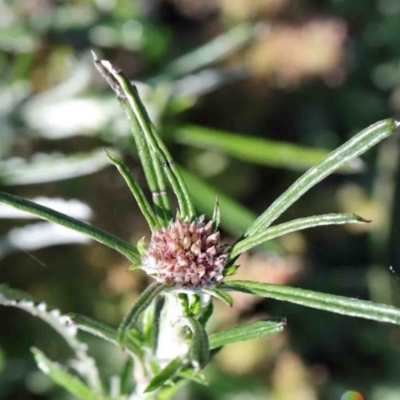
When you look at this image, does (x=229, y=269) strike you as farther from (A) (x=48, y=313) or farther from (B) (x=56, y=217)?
(A) (x=48, y=313)

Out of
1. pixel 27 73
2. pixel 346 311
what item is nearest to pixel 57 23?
pixel 27 73

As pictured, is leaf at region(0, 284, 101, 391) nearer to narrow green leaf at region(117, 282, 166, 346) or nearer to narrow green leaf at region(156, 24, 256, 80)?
narrow green leaf at region(117, 282, 166, 346)

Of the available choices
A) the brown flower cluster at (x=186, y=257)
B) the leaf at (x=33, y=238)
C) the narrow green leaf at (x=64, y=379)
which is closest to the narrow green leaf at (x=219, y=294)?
the brown flower cluster at (x=186, y=257)

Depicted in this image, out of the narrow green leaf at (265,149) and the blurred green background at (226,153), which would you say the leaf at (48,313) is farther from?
the narrow green leaf at (265,149)

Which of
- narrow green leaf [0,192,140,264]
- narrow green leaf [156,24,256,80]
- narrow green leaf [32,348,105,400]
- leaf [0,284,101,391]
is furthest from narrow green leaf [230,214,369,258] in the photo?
narrow green leaf [156,24,256,80]

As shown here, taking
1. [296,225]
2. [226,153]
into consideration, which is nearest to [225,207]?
[226,153]

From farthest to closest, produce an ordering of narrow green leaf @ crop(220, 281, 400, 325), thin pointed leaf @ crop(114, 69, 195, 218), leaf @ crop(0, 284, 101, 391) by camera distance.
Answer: leaf @ crop(0, 284, 101, 391)
thin pointed leaf @ crop(114, 69, 195, 218)
narrow green leaf @ crop(220, 281, 400, 325)

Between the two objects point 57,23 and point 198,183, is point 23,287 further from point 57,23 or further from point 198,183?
point 57,23
